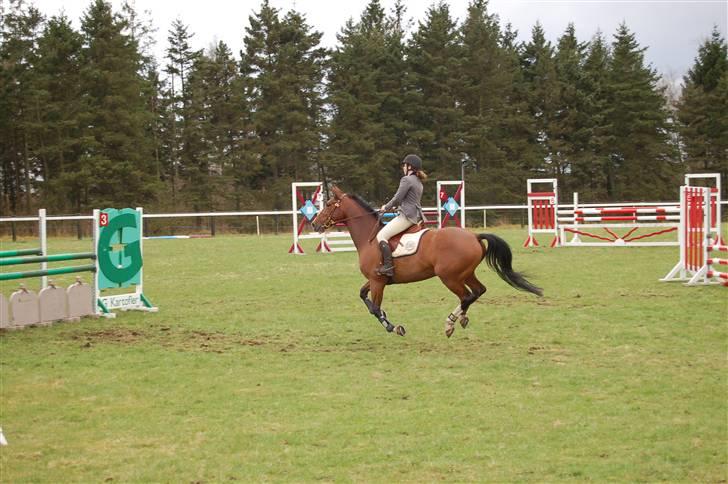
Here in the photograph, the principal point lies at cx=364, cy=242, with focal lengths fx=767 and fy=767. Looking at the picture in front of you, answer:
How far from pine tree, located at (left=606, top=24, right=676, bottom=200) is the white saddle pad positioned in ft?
139

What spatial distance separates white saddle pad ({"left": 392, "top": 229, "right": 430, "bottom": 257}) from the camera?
9.76 meters

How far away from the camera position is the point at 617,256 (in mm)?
A: 20703

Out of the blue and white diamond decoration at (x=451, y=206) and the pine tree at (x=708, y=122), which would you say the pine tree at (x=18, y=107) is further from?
the pine tree at (x=708, y=122)

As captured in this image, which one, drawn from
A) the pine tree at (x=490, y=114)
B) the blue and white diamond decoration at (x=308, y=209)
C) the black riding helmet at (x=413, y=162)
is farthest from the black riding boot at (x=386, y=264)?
the pine tree at (x=490, y=114)

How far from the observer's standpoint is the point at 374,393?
6.72m

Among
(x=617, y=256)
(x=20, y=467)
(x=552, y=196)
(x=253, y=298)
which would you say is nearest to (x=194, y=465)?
(x=20, y=467)

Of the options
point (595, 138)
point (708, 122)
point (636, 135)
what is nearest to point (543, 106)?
point (595, 138)

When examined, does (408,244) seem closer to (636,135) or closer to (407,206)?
(407,206)

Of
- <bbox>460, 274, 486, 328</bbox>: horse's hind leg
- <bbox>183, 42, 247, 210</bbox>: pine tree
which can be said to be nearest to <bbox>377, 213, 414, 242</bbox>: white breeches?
<bbox>460, 274, 486, 328</bbox>: horse's hind leg

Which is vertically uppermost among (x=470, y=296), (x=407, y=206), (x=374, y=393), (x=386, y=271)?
(x=407, y=206)

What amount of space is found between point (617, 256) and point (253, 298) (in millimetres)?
11346

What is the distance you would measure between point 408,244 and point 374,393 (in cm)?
338

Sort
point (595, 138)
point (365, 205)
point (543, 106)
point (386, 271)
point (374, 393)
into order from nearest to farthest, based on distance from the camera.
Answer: point (374, 393) → point (386, 271) → point (365, 205) → point (595, 138) → point (543, 106)

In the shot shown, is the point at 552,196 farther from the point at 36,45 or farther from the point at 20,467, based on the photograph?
the point at 36,45
